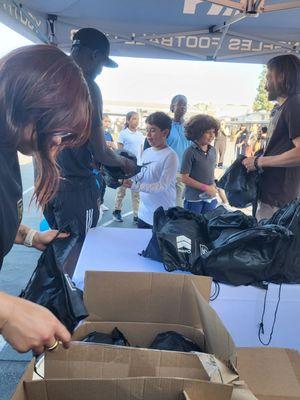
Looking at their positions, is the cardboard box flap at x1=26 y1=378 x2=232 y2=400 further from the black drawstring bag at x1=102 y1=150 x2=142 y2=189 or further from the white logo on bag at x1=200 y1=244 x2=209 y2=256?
the black drawstring bag at x1=102 y1=150 x2=142 y2=189

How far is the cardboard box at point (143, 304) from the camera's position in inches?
48.2

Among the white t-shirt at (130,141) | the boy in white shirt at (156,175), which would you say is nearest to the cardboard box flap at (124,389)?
the boy in white shirt at (156,175)

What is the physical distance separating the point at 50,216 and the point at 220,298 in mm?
1075

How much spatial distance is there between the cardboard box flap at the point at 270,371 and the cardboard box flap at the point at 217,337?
0.66 ft

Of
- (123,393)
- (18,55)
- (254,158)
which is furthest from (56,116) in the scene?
(254,158)

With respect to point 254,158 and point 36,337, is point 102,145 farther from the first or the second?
point 36,337

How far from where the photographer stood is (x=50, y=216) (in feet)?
6.46

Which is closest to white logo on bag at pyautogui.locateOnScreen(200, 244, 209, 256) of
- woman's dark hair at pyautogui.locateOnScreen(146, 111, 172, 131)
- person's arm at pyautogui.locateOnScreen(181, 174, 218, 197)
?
woman's dark hair at pyautogui.locateOnScreen(146, 111, 172, 131)

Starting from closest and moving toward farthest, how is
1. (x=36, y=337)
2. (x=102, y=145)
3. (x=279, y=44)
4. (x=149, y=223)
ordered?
(x=36, y=337), (x=102, y=145), (x=149, y=223), (x=279, y=44)

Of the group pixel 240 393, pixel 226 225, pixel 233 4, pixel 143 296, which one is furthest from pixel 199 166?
pixel 240 393

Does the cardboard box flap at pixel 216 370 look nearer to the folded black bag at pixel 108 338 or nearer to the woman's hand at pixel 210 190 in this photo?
the folded black bag at pixel 108 338

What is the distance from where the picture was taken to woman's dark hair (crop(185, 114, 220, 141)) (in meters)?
2.84

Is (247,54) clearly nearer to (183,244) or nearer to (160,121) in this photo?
(160,121)

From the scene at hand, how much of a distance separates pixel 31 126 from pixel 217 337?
2.45 feet
